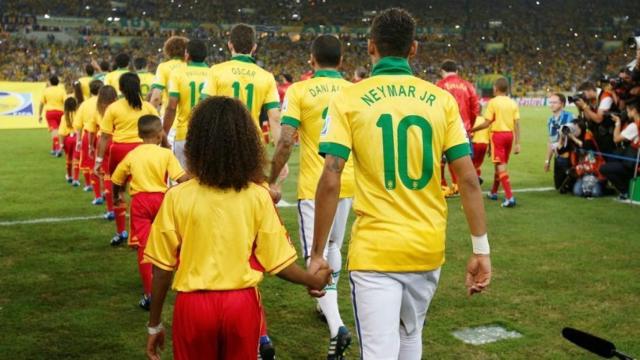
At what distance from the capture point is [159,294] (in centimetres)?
325

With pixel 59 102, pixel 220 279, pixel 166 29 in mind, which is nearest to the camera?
pixel 220 279

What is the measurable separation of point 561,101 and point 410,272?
34.6 ft

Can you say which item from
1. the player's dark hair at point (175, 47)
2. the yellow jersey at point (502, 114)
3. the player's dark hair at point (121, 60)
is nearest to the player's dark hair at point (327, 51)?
the player's dark hair at point (175, 47)

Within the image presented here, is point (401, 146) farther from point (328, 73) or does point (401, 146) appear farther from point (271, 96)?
point (271, 96)

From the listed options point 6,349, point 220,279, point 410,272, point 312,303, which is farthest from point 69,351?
point 410,272

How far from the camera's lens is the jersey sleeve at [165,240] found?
3.13 metres

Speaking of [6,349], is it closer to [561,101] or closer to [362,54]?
[561,101]

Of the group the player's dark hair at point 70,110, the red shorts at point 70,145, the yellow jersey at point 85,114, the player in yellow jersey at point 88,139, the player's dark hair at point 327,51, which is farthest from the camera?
the red shorts at point 70,145

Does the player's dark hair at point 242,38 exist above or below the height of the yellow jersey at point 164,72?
above

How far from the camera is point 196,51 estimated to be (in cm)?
774

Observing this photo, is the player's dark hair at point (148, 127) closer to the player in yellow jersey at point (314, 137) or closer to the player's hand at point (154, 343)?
the player in yellow jersey at point (314, 137)

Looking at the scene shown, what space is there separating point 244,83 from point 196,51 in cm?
141

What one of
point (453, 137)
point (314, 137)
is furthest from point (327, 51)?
point (453, 137)

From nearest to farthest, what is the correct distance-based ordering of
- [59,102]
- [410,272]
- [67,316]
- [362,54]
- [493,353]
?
1. [410,272]
2. [493,353]
3. [67,316]
4. [59,102]
5. [362,54]
